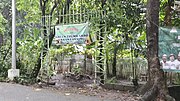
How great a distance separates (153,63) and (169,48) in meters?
0.80

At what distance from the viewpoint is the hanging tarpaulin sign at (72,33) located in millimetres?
12406

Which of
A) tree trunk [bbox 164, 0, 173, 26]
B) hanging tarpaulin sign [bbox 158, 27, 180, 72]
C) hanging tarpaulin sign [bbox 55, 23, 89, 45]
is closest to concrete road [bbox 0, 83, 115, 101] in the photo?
hanging tarpaulin sign [bbox 158, 27, 180, 72]

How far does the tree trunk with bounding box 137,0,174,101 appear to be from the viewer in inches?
345

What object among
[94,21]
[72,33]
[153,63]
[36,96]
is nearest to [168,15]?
[94,21]

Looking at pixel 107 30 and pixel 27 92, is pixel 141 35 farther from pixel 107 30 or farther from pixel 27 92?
pixel 27 92

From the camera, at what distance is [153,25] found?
9117 millimetres

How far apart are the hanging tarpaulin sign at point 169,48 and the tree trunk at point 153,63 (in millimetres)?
A: 301

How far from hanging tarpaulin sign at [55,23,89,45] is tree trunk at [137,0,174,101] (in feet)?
12.3

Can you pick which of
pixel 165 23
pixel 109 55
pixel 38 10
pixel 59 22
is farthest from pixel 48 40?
pixel 165 23

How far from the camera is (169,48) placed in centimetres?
935

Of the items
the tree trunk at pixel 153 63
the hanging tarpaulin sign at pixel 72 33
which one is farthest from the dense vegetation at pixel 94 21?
the tree trunk at pixel 153 63

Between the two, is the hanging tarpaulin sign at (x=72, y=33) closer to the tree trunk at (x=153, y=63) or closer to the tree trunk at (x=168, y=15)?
the tree trunk at (x=168, y=15)

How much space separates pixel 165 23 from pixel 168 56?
9.47 feet

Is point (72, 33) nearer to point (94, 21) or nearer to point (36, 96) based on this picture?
point (94, 21)
